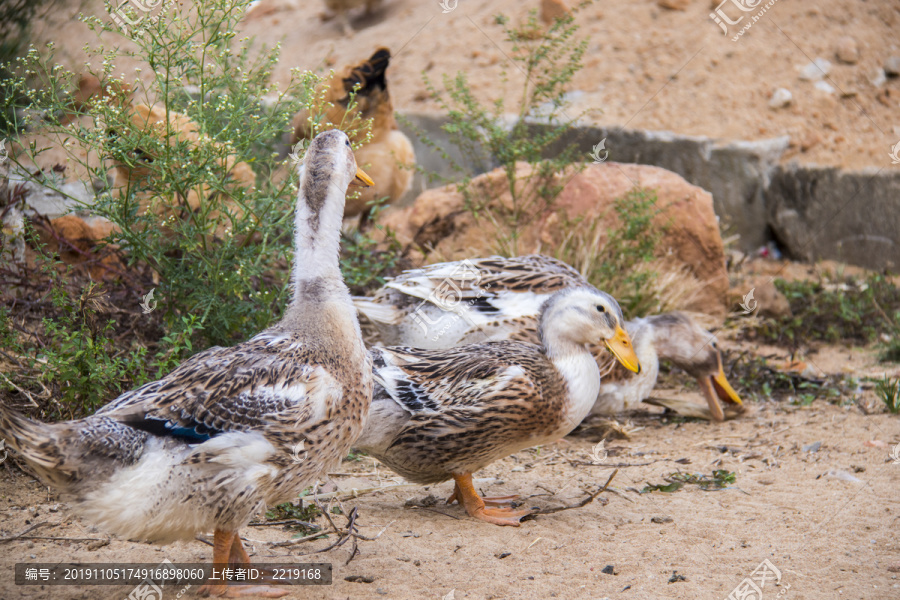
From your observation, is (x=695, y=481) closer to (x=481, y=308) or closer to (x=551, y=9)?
(x=481, y=308)

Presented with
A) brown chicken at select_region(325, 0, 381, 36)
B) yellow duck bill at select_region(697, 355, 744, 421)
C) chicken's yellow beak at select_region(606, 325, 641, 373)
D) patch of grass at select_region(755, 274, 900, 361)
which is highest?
brown chicken at select_region(325, 0, 381, 36)

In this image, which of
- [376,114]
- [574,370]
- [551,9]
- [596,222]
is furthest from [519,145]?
[551,9]

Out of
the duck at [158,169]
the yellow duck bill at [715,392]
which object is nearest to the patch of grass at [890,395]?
the yellow duck bill at [715,392]

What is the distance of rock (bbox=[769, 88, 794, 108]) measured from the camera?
1081 cm

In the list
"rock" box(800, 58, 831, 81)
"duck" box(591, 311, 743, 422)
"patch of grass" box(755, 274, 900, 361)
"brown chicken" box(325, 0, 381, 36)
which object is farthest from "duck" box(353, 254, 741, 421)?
"brown chicken" box(325, 0, 381, 36)

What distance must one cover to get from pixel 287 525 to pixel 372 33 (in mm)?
11497

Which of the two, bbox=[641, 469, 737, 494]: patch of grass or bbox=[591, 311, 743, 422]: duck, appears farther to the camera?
bbox=[591, 311, 743, 422]: duck

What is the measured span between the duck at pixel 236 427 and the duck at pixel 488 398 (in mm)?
778

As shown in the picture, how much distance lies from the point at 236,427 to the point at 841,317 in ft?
21.6

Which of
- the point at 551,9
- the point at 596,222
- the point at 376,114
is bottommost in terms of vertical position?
the point at 596,222

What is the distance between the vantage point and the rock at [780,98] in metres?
10.8

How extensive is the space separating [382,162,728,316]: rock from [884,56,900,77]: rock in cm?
519

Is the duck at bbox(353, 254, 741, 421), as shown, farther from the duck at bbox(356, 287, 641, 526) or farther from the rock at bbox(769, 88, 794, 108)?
the rock at bbox(769, 88, 794, 108)

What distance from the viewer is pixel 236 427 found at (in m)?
2.83
